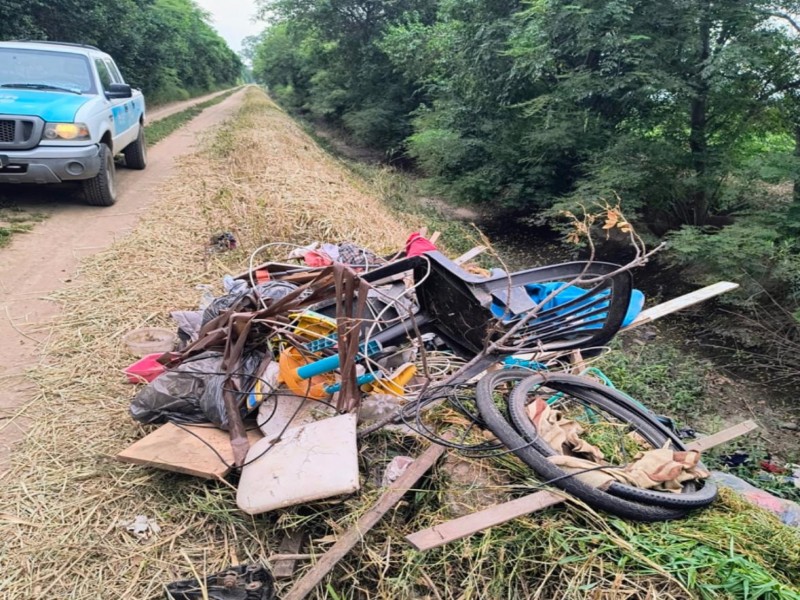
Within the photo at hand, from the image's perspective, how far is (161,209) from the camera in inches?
291

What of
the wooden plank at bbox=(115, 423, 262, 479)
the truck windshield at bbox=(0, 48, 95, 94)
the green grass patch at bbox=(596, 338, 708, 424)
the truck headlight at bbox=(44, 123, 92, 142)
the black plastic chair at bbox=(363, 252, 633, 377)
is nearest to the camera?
the wooden plank at bbox=(115, 423, 262, 479)

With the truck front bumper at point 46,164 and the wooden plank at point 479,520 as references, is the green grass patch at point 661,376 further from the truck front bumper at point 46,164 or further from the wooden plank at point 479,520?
the truck front bumper at point 46,164

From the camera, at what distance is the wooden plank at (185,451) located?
8.45ft

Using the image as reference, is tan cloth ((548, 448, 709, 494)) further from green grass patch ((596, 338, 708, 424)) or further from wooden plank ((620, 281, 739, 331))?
green grass patch ((596, 338, 708, 424))

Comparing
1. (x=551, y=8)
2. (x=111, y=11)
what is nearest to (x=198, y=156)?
(x=551, y=8)

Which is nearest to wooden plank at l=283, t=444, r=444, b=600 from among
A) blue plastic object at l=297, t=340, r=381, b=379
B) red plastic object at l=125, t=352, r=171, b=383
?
blue plastic object at l=297, t=340, r=381, b=379

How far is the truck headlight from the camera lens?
6242 mm

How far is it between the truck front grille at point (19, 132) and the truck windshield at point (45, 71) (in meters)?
1.06

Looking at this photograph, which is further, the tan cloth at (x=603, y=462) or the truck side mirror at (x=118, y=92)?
the truck side mirror at (x=118, y=92)

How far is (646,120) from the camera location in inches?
371

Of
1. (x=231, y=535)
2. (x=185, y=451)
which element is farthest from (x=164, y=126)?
(x=231, y=535)

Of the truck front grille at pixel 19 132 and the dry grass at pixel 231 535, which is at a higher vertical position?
the truck front grille at pixel 19 132

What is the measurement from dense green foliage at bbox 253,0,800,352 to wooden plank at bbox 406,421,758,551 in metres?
6.10

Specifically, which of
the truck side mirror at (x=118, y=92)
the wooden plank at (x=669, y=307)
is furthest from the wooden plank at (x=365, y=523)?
the truck side mirror at (x=118, y=92)
